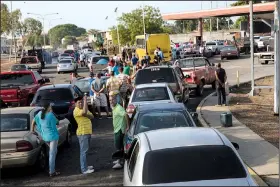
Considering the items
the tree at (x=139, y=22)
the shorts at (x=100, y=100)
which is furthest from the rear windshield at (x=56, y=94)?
the tree at (x=139, y=22)

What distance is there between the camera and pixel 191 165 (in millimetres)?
4965

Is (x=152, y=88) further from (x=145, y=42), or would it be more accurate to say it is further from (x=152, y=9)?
(x=152, y=9)

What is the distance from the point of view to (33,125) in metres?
8.52

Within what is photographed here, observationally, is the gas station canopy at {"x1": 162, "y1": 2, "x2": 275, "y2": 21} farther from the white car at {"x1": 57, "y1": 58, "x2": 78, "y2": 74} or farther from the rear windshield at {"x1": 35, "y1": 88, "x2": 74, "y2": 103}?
the rear windshield at {"x1": 35, "y1": 88, "x2": 74, "y2": 103}

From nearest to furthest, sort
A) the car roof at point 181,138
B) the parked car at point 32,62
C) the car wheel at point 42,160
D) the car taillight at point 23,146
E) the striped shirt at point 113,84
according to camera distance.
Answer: the car roof at point 181,138 → the car taillight at point 23,146 → the car wheel at point 42,160 → the striped shirt at point 113,84 → the parked car at point 32,62

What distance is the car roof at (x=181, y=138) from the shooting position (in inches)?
206

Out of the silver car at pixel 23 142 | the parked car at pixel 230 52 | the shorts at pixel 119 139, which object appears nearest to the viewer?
the silver car at pixel 23 142

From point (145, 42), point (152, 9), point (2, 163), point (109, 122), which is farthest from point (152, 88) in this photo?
point (152, 9)

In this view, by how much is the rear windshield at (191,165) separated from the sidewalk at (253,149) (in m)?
3.14

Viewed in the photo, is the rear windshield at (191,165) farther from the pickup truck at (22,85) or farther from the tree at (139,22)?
the tree at (139,22)

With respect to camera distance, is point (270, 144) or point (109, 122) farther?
point (109, 122)

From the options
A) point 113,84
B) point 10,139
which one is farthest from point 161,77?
point 10,139

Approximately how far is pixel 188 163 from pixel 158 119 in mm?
3706

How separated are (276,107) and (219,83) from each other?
256cm
